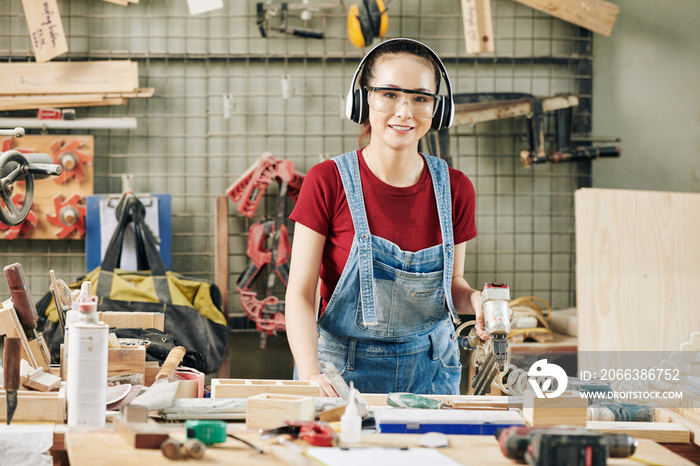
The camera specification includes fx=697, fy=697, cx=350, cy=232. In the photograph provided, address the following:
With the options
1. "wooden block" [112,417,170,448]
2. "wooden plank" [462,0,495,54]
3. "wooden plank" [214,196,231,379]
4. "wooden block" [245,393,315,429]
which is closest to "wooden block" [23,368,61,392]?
"wooden block" [112,417,170,448]

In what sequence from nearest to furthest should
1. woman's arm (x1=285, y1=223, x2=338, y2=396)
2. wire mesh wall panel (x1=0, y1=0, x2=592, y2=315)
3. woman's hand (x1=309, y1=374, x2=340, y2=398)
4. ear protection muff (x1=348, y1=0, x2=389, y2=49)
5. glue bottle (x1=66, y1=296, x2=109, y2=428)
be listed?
1. glue bottle (x1=66, y1=296, x2=109, y2=428)
2. woman's hand (x1=309, y1=374, x2=340, y2=398)
3. woman's arm (x1=285, y1=223, x2=338, y2=396)
4. ear protection muff (x1=348, y1=0, x2=389, y2=49)
5. wire mesh wall panel (x1=0, y1=0, x2=592, y2=315)

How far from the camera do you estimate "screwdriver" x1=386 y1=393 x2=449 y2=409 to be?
1.52m

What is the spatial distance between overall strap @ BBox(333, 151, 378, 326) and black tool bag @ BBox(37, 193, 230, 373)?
4.18 ft

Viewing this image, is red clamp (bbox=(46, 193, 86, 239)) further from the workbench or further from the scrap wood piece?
the workbench

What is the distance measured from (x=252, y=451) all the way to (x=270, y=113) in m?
2.58

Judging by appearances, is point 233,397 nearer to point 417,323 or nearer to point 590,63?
point 417,323

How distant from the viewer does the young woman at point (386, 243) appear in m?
1.90

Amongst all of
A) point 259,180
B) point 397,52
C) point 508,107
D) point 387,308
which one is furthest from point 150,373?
point 508,107

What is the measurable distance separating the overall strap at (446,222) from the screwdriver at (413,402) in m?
0.46

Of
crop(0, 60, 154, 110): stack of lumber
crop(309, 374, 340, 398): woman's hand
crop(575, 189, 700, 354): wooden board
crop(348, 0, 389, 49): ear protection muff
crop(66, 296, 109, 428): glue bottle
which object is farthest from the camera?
crop(0, 60, 154, 110): stack of lumber

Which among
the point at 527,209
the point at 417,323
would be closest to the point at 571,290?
the point at 527,209

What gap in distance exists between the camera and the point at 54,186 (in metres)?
3.42

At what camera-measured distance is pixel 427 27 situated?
11.9ft

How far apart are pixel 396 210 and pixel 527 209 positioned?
1.88 m
